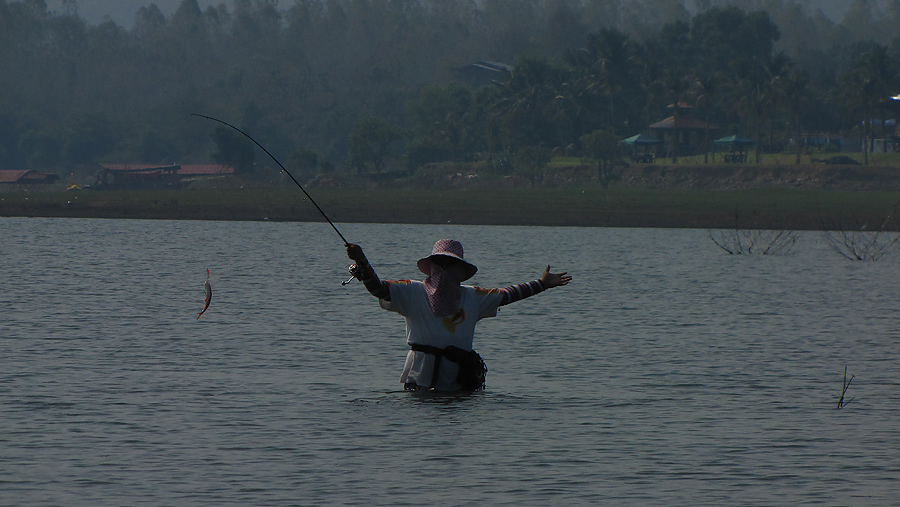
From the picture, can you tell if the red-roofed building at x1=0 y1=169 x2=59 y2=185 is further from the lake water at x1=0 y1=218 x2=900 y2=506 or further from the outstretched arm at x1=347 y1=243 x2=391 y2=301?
the outstretched arm at x1=347 y1=243 x2=391 y2=301

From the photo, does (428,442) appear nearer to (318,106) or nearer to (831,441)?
(831,441)

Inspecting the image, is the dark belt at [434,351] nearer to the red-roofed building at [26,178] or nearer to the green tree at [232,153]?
the green tree at [232,153]

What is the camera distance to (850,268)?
4775cm

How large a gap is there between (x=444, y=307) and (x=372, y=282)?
1.17m

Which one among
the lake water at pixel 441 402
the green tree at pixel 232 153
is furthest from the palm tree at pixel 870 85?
the lake water at pixel 441 402

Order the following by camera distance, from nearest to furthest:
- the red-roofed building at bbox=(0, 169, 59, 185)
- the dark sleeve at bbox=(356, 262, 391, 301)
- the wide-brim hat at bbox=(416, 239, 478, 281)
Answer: the dark sleeve at bbox=(356, 262, 391, 301), the wide-brim hat at bbox=(416, 239, 478, 281), the red-roofed building at bbox=(0, 169, 59, 185)

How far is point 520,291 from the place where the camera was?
43.9 ft

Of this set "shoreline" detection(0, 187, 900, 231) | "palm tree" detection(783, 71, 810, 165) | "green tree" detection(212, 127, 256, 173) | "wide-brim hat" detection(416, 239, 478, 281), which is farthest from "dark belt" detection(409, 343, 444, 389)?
"green tree" detection(212, 127, 256, 173)

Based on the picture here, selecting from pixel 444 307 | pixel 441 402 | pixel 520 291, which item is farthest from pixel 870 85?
pixel 444 307

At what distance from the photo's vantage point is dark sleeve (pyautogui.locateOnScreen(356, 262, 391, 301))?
40.1 ft

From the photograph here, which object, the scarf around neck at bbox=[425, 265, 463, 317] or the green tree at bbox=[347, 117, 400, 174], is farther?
the green tree at bbox=[347, 117, 400, 174]

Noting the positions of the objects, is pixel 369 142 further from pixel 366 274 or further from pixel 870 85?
pixel 366 274

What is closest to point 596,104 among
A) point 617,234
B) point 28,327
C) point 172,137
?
point 617,234

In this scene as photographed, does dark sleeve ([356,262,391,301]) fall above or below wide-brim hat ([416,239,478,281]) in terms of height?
below
